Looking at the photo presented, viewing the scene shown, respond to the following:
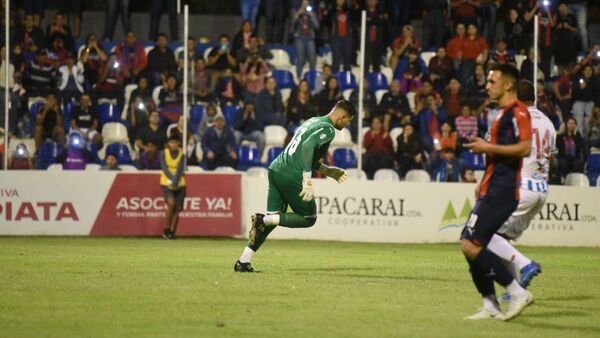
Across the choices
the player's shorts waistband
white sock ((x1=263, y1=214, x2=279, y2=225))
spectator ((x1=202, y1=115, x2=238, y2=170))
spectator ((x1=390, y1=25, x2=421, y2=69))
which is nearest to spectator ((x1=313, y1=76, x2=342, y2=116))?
spectator ((x1=202, y1=115, x2=238, y2=170))

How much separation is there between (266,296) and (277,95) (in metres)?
13.0

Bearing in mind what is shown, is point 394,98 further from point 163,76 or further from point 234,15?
point 234,15

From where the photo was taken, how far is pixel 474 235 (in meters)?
9.44

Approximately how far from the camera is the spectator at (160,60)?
24.0 meters

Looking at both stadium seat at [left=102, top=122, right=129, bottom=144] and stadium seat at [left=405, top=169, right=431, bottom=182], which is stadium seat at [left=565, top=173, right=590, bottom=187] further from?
stadium seat at [left=102, top=122, right=129, bottom=144]

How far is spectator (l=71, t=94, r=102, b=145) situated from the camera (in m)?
22.9

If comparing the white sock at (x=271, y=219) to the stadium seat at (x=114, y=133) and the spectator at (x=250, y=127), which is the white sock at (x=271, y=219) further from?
the stadium seat at (x=114, y=133)

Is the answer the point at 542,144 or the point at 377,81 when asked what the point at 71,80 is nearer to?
the point at 377,81

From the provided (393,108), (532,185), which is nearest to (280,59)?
(393,108)

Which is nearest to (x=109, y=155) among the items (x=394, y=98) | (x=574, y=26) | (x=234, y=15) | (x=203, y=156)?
(x=203, y=156)

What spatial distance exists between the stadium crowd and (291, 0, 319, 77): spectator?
26 millimetres

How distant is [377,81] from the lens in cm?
2553

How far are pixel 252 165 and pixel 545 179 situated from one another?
13557mm

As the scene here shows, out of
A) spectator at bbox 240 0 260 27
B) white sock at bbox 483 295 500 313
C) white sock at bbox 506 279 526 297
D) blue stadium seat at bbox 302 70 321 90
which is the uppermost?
spectator at bbox 240 0 260 27
